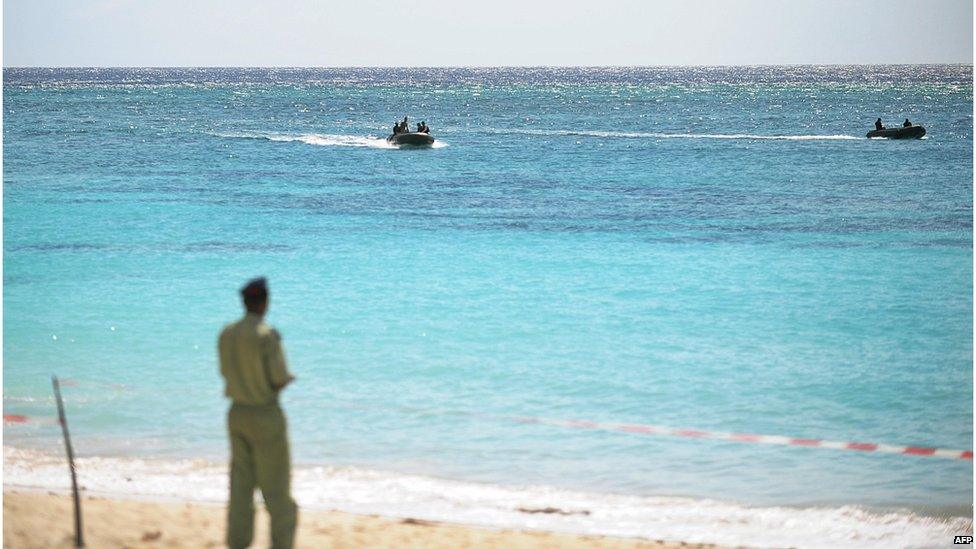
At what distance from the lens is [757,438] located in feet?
29.7

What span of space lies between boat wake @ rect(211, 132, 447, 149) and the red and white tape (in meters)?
37.5

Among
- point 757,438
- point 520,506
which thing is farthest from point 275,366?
point 757,438

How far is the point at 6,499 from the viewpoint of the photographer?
6359 mm

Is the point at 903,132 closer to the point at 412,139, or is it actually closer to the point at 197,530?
the point at 412,139

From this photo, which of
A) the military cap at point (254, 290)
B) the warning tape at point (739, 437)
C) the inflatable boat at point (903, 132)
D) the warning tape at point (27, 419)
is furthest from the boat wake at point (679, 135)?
the military cap at point (254, 290)

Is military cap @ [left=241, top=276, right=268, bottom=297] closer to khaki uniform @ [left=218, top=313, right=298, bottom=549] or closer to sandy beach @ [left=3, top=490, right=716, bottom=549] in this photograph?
khaki uniform @ [left=218, top=313, right=298, bottom=549]

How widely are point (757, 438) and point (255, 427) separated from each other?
5.36 metres

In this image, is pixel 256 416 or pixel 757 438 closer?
pixel 256 416

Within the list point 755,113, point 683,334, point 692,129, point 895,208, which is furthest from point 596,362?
point 755,113

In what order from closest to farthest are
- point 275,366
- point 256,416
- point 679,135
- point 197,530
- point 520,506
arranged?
point 275,366, point 256,416, point 197,530, point 520,506, point 679,135

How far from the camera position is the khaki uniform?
4730 mm

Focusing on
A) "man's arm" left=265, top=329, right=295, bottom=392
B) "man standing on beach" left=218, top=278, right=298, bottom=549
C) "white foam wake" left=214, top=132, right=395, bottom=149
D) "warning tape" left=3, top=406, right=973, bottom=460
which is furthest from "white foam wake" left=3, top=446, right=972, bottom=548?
"white foam wake" left=214, top=132, right=395, bottom=149

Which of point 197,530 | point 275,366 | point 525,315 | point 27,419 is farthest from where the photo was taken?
point 525,315

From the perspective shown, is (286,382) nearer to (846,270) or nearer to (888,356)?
(888,356)
